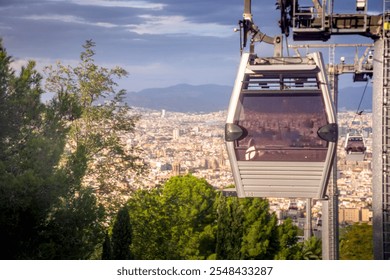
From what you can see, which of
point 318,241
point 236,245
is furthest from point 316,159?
point 318,241

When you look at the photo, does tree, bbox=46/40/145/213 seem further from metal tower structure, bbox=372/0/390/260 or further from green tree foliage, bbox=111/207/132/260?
metal tower structure, bbox=372/0/390/260

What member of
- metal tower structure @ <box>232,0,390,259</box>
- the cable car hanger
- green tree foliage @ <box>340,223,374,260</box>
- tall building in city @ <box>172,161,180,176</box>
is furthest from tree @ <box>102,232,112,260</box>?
green tree foliage @ <box>340,223,374,260</box>

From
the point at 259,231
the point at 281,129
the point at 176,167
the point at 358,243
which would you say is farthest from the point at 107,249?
the point at 358,243

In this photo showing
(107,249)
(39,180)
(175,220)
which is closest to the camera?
(39,180)

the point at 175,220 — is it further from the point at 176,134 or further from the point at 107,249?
the point at 107,249

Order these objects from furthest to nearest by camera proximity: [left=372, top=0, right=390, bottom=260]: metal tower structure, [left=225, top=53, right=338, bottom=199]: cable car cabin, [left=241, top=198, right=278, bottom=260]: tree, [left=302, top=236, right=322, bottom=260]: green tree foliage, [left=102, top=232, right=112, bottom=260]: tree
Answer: [left=302, top=236, right=322, bottom=260]: green tree foliage → [left=241, top=198, right=278, bottom=260]: tree → [left=102, top=232, right=112, bottom=260]: tree → [left=372, top=0, right=390, bottom=260]: metal tower structure → [left=225, top=53, right=338, bottom=199]: cable car cabin

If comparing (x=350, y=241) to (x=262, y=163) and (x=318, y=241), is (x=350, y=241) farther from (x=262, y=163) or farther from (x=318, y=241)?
(x=262, y=163)
